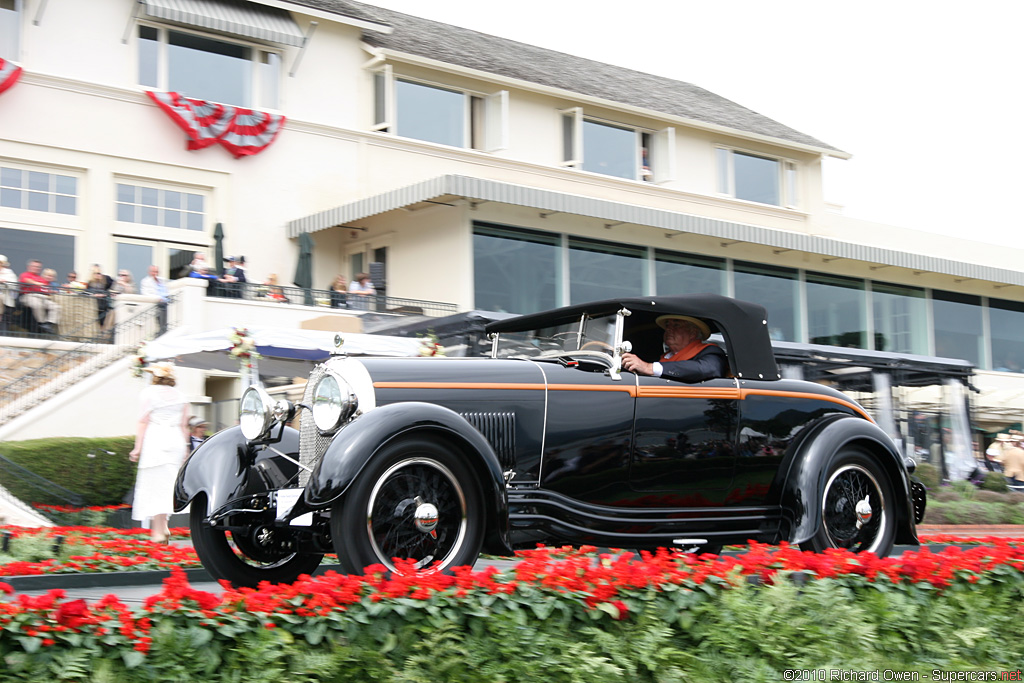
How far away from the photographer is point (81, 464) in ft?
49.9

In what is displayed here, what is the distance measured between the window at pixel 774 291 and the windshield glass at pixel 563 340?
20.5 meters

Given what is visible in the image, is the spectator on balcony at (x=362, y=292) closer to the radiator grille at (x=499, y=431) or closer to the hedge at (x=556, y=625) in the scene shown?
the radiator grille at (x=499, y=431)

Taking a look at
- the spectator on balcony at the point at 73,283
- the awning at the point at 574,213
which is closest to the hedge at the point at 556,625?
the spectator on balcony at the point at 73,283

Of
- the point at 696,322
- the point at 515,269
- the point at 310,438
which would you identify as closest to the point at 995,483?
the point at 515,269

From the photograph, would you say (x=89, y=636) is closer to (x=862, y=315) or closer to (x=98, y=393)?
(x=98, y=393)

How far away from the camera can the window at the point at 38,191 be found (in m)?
20.9

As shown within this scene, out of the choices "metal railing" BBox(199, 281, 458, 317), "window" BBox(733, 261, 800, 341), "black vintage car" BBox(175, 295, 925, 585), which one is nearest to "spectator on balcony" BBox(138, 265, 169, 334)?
"metal railing" BBox(199, 281, 458, 317)

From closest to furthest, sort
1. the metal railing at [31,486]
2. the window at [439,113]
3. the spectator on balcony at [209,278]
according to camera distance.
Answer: the metal railing at [31,486], the spectator on balcony at [209,278], the window at [439,113]

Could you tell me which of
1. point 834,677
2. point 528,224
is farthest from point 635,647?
point 528,224

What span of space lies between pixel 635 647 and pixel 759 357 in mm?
3173

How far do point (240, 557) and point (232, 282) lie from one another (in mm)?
14320

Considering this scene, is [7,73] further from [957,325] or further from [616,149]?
[957,325]

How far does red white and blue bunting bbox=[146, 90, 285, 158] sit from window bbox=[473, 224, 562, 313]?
17.9 feet

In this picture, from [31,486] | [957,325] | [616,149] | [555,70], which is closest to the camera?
[31,486]
